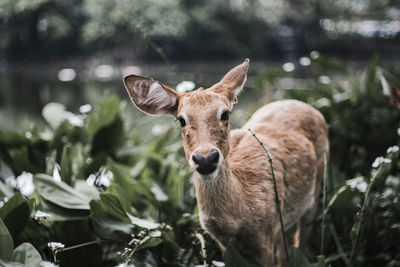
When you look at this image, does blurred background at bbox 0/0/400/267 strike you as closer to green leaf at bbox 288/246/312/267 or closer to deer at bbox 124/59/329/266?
green leaf at bbox 288/246/312/267

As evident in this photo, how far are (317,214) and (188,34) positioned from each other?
5.20 m

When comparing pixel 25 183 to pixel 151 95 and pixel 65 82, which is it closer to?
pixel 151 95

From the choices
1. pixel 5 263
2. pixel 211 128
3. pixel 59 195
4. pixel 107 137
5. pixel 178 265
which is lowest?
pixel 178 265

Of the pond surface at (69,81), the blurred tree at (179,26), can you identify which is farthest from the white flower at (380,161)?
the pond surface at (69,81)

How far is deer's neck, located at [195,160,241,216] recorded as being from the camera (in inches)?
60.1

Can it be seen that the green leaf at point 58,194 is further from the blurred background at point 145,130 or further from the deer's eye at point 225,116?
the deer's eye at point 225,116

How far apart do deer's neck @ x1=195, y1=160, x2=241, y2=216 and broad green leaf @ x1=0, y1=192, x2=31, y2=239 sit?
74 centimetres

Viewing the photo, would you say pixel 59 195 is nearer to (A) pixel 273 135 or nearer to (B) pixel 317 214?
(A) pixel 273 135

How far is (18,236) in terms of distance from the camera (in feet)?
5.98

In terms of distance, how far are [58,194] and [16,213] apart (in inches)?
Result: 8.0

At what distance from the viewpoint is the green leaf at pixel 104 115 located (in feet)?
9.41

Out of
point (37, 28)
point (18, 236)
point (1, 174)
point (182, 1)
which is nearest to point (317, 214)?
point (18, 236)

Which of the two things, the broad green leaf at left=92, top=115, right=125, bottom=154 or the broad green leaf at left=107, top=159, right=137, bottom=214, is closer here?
the broad green leaf at left=107, top=159, right=137, bottom=214

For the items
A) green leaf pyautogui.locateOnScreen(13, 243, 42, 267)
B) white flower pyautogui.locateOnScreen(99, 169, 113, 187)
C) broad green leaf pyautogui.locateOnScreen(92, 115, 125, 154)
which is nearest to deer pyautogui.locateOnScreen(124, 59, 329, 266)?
green leaf pyautogui.locateOnScreen(13, 243, 42, 267)
